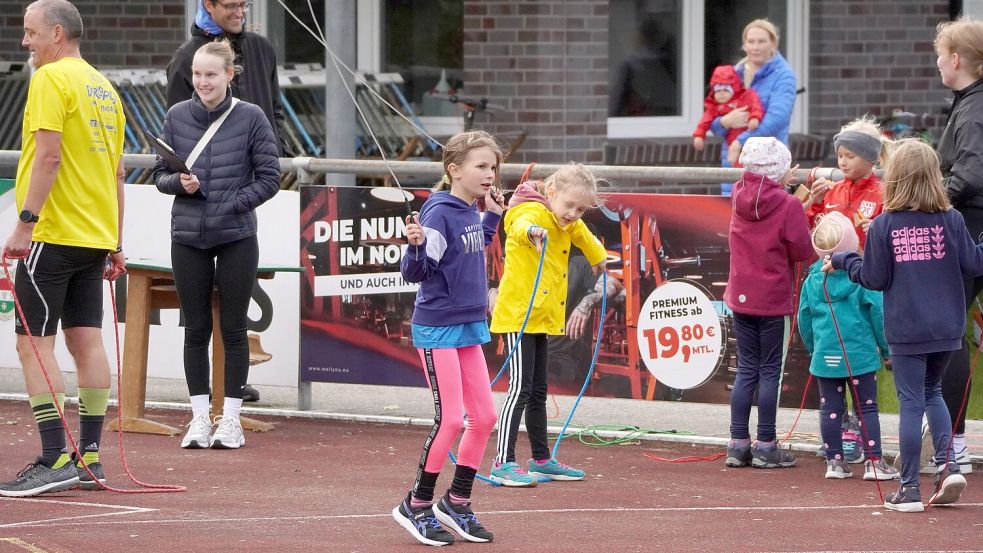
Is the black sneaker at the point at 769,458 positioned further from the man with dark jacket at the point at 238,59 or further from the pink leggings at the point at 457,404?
the man with dark jacket at the point at 238,59

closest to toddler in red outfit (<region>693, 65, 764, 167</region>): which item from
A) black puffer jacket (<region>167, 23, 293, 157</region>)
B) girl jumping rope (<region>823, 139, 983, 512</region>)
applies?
black puffer jacket (<region>167, 23, 293, 157</region>)

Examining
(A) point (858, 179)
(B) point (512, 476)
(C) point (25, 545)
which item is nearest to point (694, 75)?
(A) point (858, 179)

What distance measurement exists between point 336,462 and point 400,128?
6.68m

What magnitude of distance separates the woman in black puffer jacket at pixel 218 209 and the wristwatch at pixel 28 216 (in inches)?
52.9

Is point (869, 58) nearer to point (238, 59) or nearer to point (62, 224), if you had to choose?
point (238, 59)

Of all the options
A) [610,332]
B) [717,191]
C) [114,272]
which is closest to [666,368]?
[610,332]

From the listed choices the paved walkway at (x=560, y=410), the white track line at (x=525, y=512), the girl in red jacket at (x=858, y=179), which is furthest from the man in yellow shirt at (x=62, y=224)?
the girl in red jacket at (x=858, y=179)

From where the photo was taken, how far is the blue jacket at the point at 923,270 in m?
6.64

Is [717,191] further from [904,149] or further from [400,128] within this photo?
[904,149]

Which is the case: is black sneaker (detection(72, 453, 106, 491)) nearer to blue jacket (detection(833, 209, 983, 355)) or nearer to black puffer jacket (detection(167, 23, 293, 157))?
black puffer jacket (detection(167, 23, 293, 157))

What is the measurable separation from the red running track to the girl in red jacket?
1.28m

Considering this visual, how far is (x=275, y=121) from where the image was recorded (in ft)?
29.7

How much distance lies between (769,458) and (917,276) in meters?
1.55

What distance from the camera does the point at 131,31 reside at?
14.3 m
